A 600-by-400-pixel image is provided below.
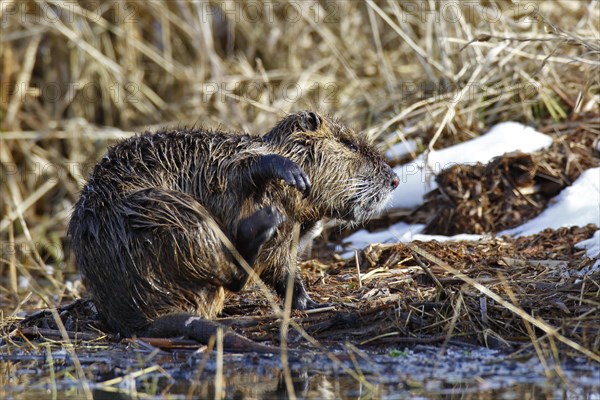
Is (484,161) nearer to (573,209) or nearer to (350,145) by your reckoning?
(573,209)

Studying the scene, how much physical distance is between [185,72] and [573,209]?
145 inches

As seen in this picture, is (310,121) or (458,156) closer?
(310,121)

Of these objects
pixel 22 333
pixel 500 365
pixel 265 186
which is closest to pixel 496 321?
pixel 500 365

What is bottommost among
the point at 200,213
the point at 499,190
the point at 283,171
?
the point at 499,190

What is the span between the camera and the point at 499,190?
5.27 meters

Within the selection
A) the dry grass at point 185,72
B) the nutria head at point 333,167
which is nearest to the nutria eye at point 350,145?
the nutria head at point 333,167

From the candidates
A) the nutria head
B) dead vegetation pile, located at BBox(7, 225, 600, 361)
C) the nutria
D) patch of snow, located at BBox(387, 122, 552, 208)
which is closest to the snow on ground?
patch of snow, located at BBox(387, 122, 552, 208)

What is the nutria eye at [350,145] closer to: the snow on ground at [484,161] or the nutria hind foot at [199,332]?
the snow on ground at [484,161]

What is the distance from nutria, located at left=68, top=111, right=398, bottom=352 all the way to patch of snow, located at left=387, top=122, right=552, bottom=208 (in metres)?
1.41

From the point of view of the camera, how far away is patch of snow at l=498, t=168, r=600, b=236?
4758 millimetres

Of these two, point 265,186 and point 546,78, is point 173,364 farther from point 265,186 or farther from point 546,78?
point 546,78

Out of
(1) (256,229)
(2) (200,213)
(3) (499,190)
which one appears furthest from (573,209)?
(2) (200,213)

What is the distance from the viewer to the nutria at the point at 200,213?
11.3ft

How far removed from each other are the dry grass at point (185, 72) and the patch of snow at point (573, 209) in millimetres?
1065
